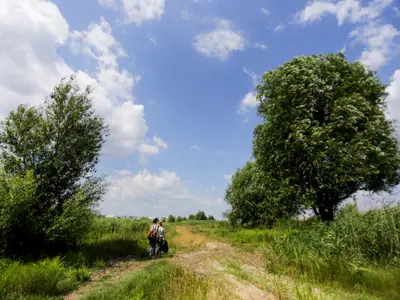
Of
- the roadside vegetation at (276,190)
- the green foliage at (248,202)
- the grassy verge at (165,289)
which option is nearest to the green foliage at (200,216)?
the green foliage at (248,202)

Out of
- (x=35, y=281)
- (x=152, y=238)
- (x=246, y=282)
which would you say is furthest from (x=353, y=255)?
(x=35, y=281)

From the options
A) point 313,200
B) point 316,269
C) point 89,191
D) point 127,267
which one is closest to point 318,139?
point 313,200

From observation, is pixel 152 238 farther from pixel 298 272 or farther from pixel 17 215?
pixel 298 272

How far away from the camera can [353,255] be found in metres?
9.69

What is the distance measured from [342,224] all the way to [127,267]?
35.7 ft

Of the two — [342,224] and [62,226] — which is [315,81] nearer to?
[342,224]

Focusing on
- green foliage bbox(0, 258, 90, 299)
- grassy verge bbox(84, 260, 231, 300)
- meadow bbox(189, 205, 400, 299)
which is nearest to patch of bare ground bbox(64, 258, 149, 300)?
green foliage bbox(0, 258, 90, 299)

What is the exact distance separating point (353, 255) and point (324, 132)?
332 inches

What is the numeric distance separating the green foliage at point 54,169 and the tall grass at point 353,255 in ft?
36.5

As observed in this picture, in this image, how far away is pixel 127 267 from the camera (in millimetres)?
13922

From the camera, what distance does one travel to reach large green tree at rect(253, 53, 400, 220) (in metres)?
16.1

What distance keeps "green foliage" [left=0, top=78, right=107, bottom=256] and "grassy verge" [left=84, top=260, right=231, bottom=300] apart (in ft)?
23.0

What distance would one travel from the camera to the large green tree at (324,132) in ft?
52.9

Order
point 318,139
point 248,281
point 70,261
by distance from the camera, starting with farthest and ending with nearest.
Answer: point 318,139, point 70,261, point 248,281
